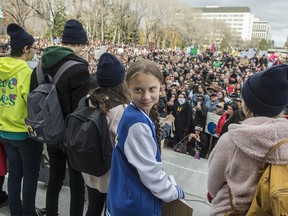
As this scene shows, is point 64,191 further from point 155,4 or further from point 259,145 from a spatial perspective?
point 155,4

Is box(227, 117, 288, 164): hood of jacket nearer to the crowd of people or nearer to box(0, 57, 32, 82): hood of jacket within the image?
the crowd of people

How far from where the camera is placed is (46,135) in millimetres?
1952

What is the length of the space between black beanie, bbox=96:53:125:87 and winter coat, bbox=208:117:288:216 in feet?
2.73

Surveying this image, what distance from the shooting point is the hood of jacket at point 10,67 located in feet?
7.01

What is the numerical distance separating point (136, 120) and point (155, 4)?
4682cm

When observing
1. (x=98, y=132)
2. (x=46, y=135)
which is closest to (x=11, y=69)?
(x=46, y=135)

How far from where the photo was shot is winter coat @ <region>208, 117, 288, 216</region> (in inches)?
42.7

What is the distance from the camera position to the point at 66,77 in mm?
1947

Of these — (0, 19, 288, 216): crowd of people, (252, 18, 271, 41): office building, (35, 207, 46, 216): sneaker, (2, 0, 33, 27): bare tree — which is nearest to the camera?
(0, 19, 288, 216): crowd of people

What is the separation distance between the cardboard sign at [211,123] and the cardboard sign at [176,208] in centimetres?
417

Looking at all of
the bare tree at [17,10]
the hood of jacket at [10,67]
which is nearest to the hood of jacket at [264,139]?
the hood of jacket at [10,67]

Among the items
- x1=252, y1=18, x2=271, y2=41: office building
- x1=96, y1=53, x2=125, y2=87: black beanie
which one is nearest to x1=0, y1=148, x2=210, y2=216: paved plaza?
x1=96, y1=53, x2=125, y2=87: black beanie

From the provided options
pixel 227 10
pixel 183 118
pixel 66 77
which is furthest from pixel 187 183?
pixel 227 10

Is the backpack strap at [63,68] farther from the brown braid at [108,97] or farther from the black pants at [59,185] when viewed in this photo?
the black pants at [59,185]
